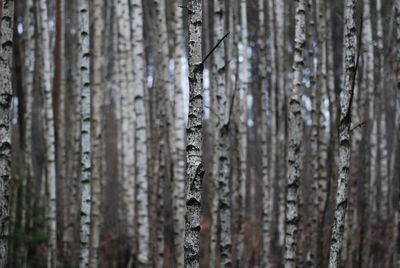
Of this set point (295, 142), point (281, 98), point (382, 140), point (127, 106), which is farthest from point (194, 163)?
point (382, 140)

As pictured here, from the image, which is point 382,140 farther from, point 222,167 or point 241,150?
point 222,167

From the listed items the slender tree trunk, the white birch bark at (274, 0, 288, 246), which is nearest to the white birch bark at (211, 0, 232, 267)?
the white birch bark at (274, 0, 288, 246)

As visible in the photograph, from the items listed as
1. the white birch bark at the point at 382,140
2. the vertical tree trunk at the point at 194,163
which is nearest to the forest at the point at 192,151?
the vertical tree trunk at the point at 194,163

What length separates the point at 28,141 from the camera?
28.8 ft

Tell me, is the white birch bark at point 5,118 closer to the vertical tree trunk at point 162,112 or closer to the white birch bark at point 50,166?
the white birch bark at point 50,166

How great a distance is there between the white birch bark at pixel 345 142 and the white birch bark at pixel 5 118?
9.67ft

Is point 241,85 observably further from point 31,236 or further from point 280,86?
point 31,236

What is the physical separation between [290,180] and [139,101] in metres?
3.29

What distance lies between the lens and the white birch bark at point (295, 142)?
5270 mm

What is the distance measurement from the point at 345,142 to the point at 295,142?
1.07 meters

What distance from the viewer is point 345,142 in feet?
14.3

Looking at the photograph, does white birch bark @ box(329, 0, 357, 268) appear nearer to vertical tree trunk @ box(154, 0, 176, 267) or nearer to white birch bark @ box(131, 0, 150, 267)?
white birch bark @ box(131, 0, 150, 267)

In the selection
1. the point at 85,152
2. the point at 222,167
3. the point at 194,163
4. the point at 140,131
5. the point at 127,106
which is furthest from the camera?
the point at 127,106

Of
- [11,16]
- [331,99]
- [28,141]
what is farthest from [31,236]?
[331,99]
